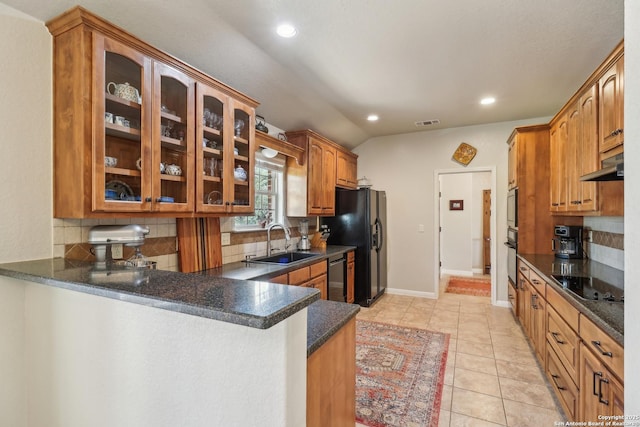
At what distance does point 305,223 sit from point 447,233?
4158 mm

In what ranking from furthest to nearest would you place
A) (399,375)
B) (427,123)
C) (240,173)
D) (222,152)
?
1. (427,123)
2. (240,173)
3. (399,375)
4. (222,152)

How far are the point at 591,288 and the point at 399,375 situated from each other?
4.86 ft

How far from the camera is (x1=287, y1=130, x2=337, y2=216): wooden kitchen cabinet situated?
388cm

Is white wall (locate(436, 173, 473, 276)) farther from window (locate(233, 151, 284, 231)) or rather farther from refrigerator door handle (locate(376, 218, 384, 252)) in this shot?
window (locate(233, 151, 284, 231))

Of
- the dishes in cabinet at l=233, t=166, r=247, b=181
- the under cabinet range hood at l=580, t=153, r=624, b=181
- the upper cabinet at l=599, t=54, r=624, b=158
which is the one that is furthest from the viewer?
the dishes in cabinet at l=233, t=166, r=247, b=181

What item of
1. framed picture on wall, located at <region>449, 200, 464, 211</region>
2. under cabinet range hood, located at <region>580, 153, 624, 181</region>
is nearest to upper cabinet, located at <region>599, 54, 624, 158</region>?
under cabinet range hood, located at <region>580, 153, 624, 181</region>

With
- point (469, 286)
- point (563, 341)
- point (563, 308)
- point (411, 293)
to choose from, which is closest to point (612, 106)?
point (563, 308)

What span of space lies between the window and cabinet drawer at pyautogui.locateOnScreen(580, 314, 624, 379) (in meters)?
2.75

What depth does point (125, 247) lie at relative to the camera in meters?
2.04

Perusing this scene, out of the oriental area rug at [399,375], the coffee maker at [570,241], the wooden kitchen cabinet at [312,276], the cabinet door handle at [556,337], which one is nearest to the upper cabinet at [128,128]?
the wooden kitchen cabinet at [312,276]

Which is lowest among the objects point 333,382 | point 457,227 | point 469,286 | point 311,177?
point 469,286

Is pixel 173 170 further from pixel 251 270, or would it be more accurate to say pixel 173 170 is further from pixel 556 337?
pixel 556 337

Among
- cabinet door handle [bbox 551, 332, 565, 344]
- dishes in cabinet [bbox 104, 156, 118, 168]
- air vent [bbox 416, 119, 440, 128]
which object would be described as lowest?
cabinet door handle [bbox 551, 332, 565, 344]

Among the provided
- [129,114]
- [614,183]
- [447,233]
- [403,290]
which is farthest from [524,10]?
[447,233]
